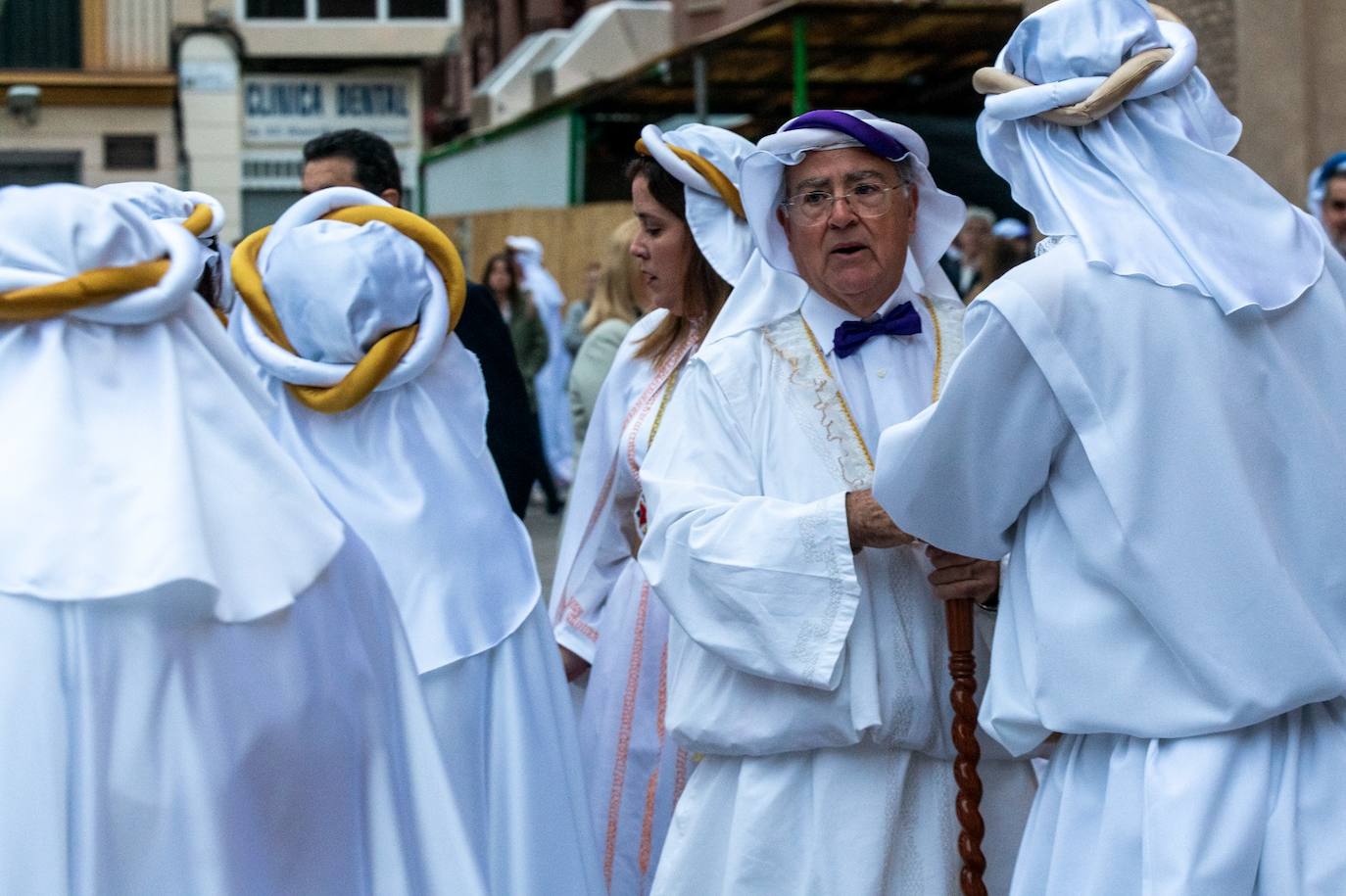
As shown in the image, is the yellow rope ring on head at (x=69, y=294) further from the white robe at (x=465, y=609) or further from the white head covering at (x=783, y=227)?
the white head covering at (x=783, y=227)

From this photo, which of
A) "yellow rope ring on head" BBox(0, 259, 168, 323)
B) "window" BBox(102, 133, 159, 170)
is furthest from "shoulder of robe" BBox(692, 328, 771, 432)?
"window" BBox(102, 133, 159, 170)

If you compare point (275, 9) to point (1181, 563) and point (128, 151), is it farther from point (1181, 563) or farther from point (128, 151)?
point (1181, 563)

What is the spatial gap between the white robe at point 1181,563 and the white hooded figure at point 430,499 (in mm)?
1314

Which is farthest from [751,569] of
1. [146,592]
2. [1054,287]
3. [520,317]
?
[520,317]

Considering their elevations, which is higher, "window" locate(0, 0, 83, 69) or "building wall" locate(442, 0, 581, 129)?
"building wall" locate(442, 0, 581, 129)

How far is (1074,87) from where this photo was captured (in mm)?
3145

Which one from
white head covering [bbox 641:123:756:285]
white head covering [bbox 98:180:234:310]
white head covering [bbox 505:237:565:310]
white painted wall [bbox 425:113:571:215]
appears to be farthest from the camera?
white painted wall [bbox 425:113:571:215]

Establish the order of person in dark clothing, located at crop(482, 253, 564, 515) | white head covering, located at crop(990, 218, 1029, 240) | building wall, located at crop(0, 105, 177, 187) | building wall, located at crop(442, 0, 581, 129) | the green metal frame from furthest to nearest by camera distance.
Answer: building wall, located at crop(442, 0, 581, 129), building wall, located at crop(0, 105, 177, 187), the green metal frame, person in dark clothing, located at crop(482, 253, 564, 515), white head covering, located at crop(990, 218, 1029, 240)

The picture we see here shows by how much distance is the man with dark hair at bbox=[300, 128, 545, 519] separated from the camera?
5656 millimetres

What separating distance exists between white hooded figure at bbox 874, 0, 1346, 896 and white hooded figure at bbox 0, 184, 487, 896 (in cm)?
105

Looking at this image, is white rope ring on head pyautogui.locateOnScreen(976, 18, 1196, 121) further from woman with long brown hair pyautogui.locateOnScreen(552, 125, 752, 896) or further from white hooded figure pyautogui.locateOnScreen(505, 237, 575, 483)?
white hooded figure pyautogui.locateOnScreen(505, 237, 575, 483)

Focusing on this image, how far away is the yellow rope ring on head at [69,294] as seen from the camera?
278 cm

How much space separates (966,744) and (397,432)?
51.0 inches

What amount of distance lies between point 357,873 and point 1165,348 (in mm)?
1472
